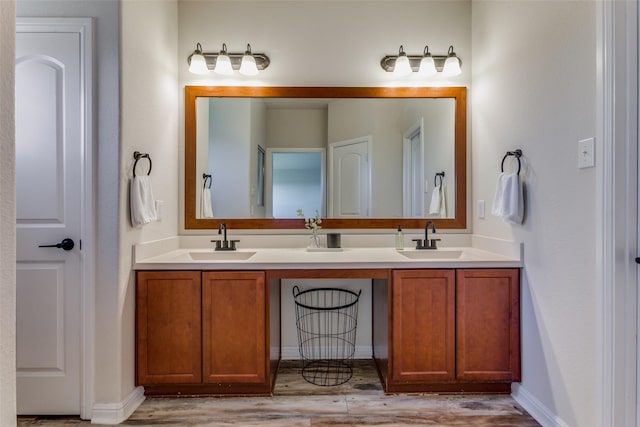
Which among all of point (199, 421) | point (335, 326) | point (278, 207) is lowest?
point (199, 421)

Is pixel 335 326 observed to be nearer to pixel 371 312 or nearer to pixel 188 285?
pixel 371 312

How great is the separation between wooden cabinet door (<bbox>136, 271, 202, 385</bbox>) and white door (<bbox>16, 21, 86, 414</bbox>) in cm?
31

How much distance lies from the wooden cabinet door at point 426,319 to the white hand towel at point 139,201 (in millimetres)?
1374

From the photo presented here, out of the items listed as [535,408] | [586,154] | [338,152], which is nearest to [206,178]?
[338,152]

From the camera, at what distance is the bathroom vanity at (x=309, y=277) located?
1908mm

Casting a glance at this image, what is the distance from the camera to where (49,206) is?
5.79ft

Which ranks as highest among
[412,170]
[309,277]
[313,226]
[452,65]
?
[452,65]

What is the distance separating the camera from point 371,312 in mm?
2557

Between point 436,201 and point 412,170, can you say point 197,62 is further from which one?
point 436,201

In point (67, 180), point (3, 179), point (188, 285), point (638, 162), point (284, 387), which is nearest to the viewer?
point (3, 179)

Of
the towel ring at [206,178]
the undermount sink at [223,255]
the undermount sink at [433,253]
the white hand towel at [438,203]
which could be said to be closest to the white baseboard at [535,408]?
the undermount sink at [433,253]

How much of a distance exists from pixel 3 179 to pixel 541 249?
209 cm

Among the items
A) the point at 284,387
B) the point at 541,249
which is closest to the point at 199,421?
the point at 284,387

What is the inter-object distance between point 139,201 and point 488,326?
1.98m
